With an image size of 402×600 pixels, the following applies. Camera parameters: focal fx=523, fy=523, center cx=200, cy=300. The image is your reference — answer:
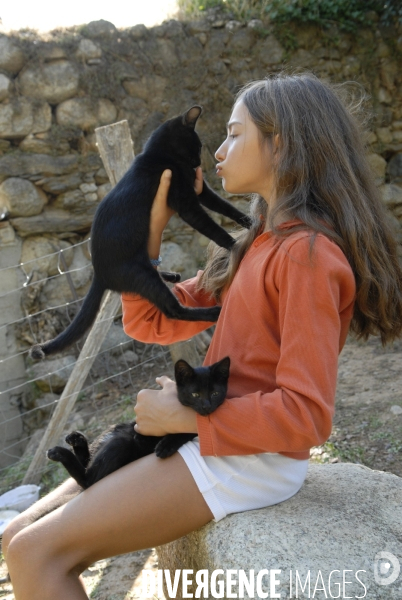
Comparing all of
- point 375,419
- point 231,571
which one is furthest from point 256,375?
point 375,419

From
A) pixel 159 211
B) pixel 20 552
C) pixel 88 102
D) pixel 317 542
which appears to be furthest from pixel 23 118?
pixel 317 542

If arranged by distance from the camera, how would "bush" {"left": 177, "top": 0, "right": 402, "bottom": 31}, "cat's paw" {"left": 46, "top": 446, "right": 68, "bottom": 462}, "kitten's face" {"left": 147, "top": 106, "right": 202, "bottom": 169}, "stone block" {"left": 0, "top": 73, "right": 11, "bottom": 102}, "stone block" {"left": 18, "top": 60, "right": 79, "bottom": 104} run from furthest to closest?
"bush" {"left": 177, "top": 0, "right": 402, "bottom": 31} → "stone block" {"left": 18, "top": 60, "right": 79, "bottom": 104} → "stone block" {"left": 0, "top": 73, "right": 11, "bottom": 102} → "kitten's face" {"left": 147, "top": 106, "right": 202, "bottom": 169} → "cat's paw" {"left": 46, "top": 446, "right": 68, "bottom": 462}

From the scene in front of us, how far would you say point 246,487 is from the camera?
1475mm

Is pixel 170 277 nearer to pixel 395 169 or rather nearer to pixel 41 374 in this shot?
pixel 41 374

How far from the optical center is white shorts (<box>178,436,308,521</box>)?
1.46 m

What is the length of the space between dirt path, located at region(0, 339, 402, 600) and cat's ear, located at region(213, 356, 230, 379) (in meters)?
1.51

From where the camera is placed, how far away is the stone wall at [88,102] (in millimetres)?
4750

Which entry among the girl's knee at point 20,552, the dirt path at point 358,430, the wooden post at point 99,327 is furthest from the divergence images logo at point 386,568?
the wooden post at point 99,327

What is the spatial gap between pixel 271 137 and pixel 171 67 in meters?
4.20

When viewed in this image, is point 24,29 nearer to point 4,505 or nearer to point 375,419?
point 4,505

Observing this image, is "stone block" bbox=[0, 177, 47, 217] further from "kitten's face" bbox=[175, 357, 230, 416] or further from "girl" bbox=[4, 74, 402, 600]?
"kitten's face" bbox=[175, 357, 230, 416]

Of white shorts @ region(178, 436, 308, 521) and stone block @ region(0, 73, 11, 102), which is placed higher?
stone block @ region(0, 73, 11, 102)

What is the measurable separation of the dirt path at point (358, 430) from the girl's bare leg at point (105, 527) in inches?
48.8

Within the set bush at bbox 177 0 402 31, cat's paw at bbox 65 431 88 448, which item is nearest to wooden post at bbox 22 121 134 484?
cat's paw at bbox 65 431 88 448
